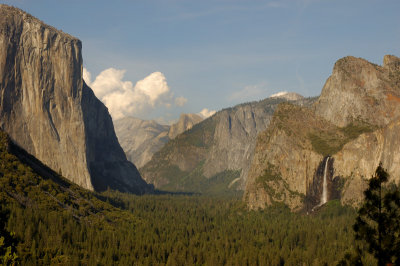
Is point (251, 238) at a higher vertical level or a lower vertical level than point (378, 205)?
lower

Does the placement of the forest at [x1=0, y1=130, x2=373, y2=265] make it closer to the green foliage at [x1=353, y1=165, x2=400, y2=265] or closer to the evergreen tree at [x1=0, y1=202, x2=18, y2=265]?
the evergreen tree at [x1=0, y1=202, x2=18, y2=265]

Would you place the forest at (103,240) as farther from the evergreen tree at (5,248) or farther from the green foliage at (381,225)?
the green foliage at (381,225)

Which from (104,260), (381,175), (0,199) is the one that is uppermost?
(381,175)

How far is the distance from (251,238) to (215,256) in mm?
38136

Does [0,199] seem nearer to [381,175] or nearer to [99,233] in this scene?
[99,233]

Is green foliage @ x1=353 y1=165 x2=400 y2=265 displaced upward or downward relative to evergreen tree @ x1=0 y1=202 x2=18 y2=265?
upward

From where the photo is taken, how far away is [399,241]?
179 ft

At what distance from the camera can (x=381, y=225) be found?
183ft

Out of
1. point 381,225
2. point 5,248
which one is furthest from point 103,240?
point 381,225

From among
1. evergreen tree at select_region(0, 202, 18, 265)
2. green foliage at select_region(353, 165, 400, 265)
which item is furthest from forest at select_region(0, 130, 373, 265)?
green foliage at select_region(353, 165, 400, 265)

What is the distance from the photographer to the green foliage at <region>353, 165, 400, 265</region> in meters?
54.4

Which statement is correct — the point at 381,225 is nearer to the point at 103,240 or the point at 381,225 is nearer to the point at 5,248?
the point at 5,248

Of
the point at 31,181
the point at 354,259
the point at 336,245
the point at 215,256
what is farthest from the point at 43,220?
the point at 354,259

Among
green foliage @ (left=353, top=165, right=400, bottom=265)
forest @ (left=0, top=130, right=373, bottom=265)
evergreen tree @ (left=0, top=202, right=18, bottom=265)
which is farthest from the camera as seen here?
forest @ (left=0, top=130, right=373, bottom=265)
